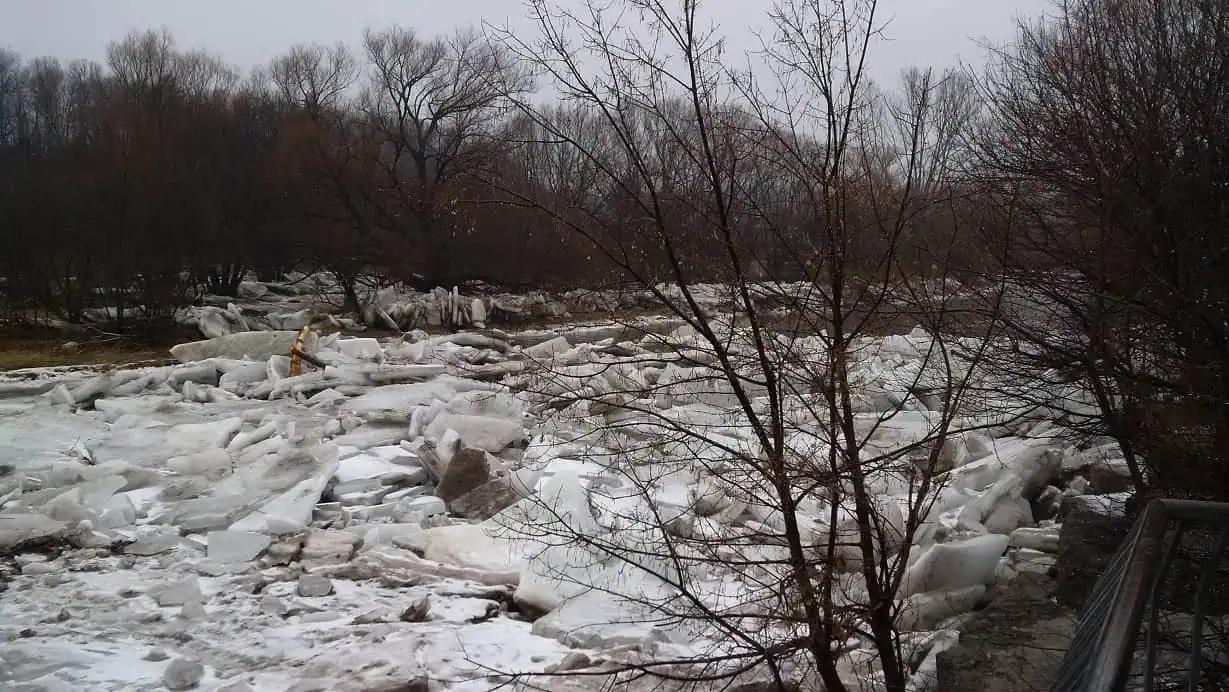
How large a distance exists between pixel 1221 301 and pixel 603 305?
3.65 meters

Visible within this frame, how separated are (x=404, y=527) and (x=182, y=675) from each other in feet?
8.20

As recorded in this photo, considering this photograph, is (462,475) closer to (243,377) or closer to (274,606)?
(274,606)

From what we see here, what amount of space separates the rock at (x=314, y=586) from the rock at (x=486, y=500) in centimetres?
179

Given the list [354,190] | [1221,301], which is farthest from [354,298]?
[1221,301]

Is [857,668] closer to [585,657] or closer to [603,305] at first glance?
[585,657]

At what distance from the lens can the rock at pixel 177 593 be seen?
5652 mm

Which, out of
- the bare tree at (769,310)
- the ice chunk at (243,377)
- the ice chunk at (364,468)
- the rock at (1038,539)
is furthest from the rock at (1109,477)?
the ice chunk at (243,377)

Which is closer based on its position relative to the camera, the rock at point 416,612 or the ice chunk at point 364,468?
the rock at point 416,612

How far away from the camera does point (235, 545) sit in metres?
6.54

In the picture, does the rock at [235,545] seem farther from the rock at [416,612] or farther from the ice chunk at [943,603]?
the ice chunk at [943,603]

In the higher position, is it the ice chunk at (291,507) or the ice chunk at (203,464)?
the ice chunk at (203,464)

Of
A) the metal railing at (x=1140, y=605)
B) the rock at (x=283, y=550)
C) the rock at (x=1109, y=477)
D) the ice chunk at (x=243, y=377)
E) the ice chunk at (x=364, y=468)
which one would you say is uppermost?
the metal railing at (x=1140, y=605)

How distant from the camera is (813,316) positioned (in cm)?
401

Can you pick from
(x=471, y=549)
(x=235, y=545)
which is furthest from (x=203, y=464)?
(x=471, y=549)
